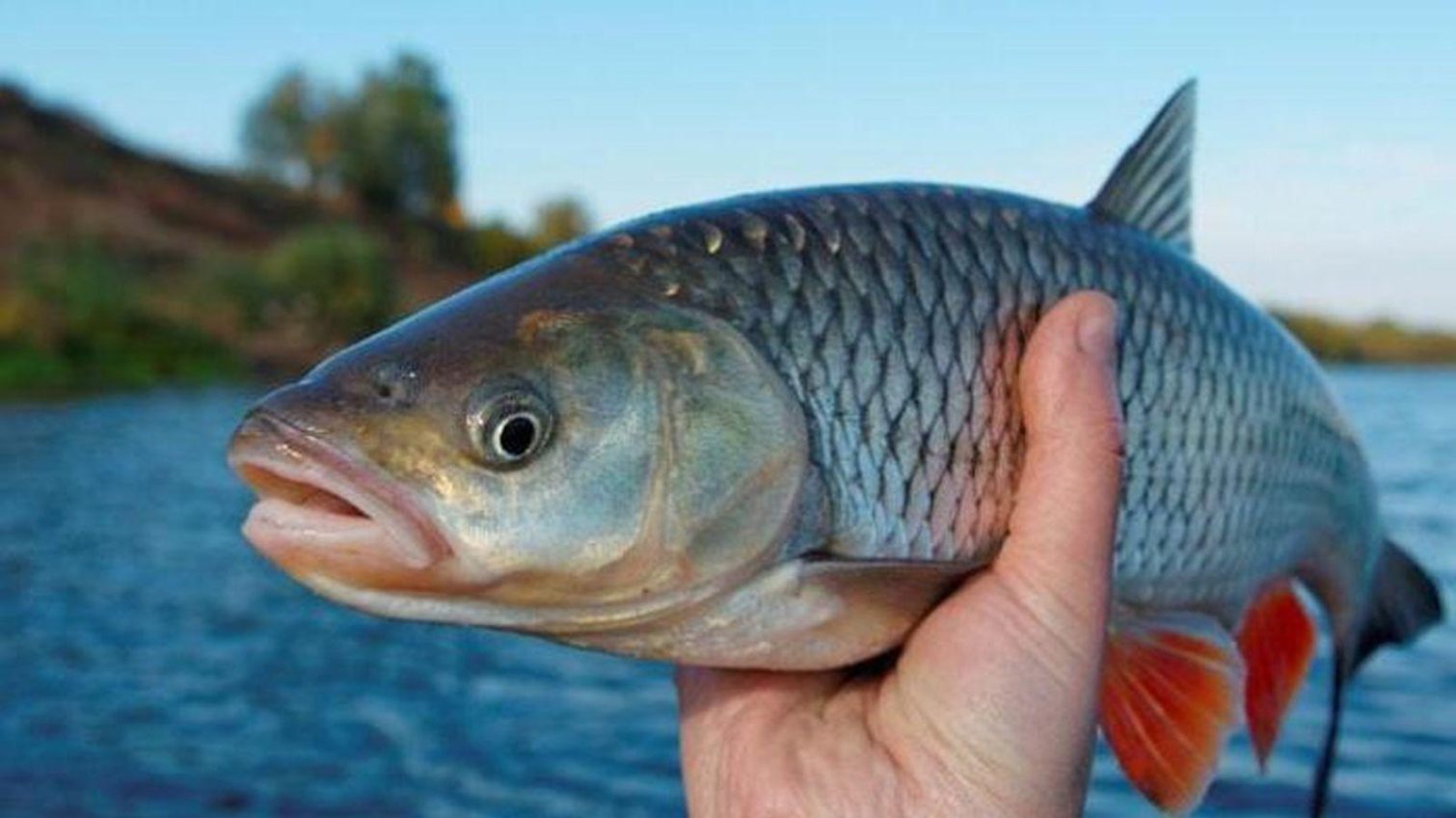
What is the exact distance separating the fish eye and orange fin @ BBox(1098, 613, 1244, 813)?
1101mm

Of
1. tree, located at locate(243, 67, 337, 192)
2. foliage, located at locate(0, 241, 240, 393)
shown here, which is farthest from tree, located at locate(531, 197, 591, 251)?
foliage, located at locate(0, 241, 240, 393)

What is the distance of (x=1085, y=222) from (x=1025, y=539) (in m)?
→ 0.72

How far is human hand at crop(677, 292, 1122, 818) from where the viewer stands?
9.17 feet

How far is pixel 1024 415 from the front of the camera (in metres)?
2.97

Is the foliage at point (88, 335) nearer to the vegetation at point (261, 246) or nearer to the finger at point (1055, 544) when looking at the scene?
the vegetation at point (261, 246)

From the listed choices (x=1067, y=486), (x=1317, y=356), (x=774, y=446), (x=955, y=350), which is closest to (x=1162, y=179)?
(x=955, y=350)

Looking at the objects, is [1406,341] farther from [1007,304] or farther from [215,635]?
[1007,304]

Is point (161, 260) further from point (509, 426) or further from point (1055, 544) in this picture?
point (1055, 544)

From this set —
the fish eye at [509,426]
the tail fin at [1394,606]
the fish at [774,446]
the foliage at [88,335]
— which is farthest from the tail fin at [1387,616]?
the foliage at [88,335]

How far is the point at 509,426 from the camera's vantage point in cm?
268

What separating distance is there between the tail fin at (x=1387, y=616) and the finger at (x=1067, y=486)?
1.50m

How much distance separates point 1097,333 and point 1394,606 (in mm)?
1705

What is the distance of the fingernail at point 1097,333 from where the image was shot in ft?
9.73

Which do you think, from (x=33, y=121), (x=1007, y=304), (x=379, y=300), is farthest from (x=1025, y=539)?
(x=33, y=121)
